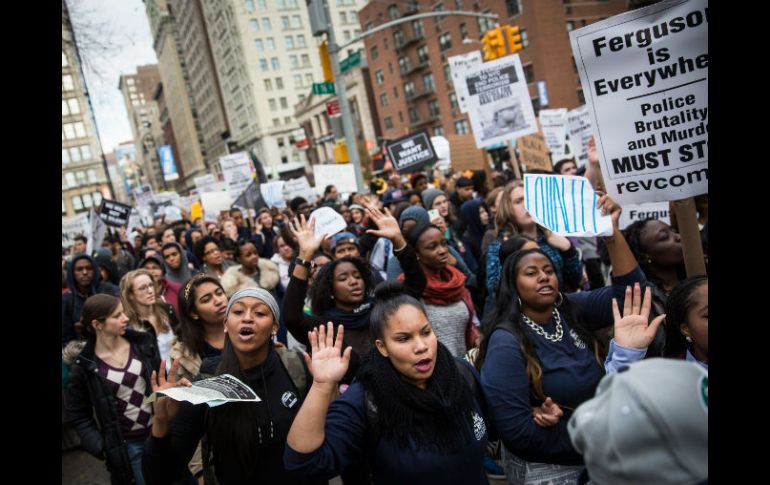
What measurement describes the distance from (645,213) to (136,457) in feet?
14.0

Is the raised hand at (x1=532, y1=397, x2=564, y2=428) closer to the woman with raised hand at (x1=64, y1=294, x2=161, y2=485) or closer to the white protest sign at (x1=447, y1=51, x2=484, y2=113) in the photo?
the woman with raised hand at (x1=64, y1=294, x2=161, y2=485)

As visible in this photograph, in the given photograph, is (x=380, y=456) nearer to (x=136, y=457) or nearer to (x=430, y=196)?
(x=136, y=457)

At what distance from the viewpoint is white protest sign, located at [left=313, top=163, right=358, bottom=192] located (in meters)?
13.0

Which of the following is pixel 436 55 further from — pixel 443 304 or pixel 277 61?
pixel 443 304

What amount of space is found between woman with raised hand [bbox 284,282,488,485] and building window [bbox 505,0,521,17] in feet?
137

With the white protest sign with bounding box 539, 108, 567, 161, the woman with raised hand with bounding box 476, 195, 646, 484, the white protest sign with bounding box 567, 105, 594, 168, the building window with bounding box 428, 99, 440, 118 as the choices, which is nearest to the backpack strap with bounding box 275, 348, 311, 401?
the woman with raised hand with bounding box 476, 195, 646, 484

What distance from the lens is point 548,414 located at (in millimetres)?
2232

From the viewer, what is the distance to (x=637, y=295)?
218 centimetres

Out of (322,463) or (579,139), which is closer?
(322,463)

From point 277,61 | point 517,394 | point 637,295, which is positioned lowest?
point 517,394

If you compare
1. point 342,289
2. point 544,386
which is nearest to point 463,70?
point 342,289
